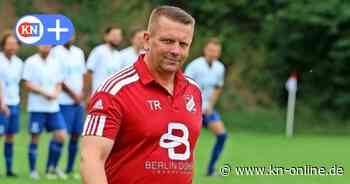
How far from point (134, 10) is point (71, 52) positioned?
2178cm

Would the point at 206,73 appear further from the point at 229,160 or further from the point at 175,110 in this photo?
the point at 175,110

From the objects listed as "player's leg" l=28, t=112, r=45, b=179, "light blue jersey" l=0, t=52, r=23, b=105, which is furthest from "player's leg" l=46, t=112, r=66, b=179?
"light blue jersey" l=0, t=52, r=23, b=105

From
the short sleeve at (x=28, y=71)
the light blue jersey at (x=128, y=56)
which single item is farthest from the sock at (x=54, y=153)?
the light blue jersey at (x=128, y=56)

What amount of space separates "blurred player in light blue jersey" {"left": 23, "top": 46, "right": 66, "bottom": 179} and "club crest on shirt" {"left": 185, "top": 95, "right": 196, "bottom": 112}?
8.95m

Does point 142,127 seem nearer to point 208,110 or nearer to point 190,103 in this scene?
point 190,103

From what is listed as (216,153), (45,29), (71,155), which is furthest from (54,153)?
(45,29)

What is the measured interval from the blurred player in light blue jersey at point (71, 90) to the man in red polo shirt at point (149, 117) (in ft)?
31.3

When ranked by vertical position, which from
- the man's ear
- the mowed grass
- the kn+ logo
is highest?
the kn+ logo

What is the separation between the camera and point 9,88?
579 inches

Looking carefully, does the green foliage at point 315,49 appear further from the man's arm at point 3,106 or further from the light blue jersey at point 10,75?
the man's arm at point 3,106

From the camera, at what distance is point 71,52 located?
14969mm

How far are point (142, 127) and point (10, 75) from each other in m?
9.71

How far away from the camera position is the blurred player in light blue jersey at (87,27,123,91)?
15008 millimetres

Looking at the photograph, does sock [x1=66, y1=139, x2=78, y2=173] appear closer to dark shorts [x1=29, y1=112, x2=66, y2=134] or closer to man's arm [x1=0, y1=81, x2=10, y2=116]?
dark shorts [x1=29, y1=112, x2=66, y2=134]
